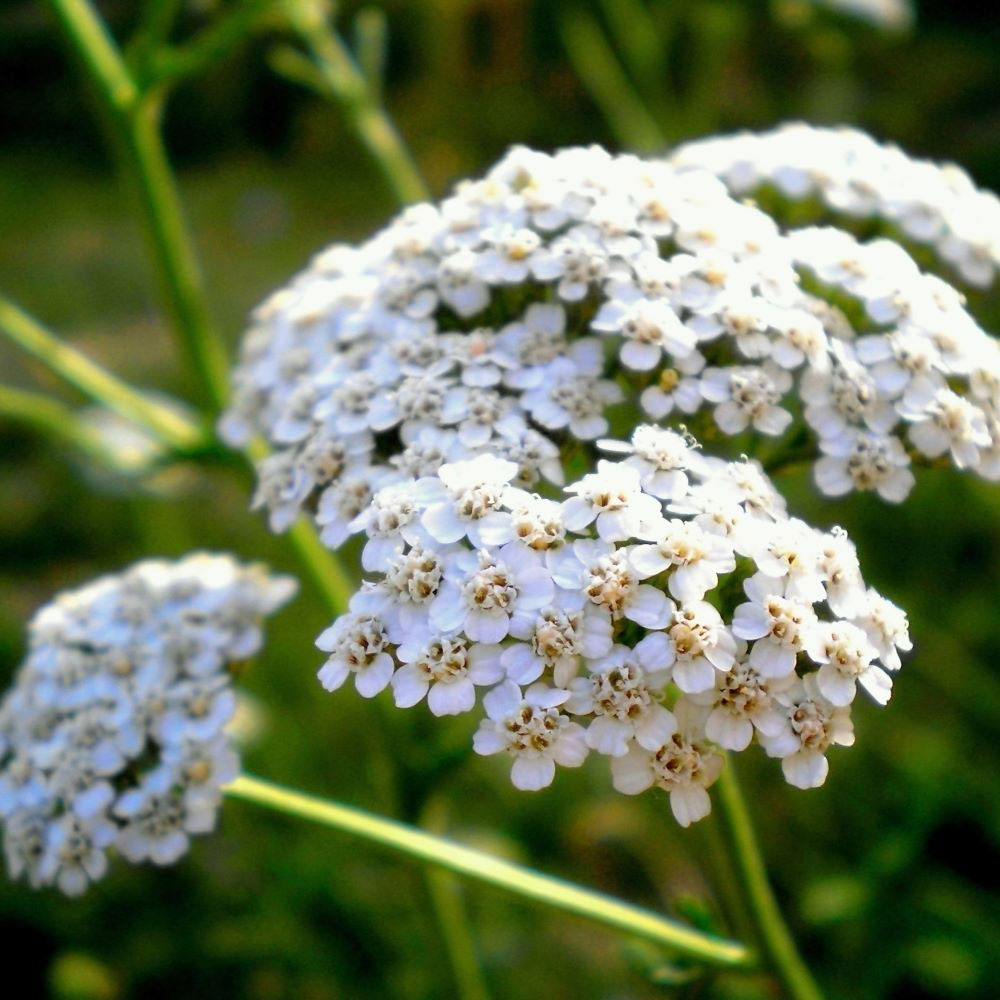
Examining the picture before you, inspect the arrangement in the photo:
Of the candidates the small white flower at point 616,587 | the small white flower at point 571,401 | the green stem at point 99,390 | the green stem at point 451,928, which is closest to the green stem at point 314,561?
the green stem at point 99,390

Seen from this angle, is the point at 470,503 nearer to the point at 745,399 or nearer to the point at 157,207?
the point at 745,399

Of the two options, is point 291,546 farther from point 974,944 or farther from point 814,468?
point 974,944

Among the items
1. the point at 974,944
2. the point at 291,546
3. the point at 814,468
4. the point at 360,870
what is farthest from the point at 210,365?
the point at 974,944

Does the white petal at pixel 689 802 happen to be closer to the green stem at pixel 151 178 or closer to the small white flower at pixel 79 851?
the small white flower at pixel 79 851

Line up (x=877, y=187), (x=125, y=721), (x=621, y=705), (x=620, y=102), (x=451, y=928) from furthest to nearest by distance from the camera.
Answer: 1. (x=620, y=102)
2. (x=451, y=928)
3. (x=877, y=187)
4. (x=125, y=721)
5. (x=621, y=705)

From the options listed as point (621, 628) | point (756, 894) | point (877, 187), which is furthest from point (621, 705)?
point (877, 187)

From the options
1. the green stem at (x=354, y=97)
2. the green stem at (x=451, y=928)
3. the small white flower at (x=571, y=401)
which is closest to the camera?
the small white flower at (x=571, y=401)
